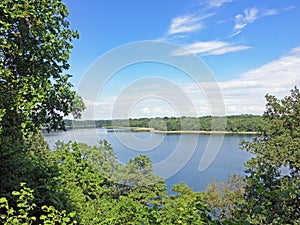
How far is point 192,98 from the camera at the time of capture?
17.6ft

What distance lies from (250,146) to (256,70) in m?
13.5

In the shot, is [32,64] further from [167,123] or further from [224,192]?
[224,192]

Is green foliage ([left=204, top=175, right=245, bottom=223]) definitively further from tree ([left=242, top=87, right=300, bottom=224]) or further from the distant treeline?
the distant treeline

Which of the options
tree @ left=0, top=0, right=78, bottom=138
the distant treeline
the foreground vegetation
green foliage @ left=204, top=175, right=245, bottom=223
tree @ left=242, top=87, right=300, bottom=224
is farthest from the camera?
green foliage @ left=204, top=175, right=245, bottom=223

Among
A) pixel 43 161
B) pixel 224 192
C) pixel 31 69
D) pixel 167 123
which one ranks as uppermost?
pixel 31 69

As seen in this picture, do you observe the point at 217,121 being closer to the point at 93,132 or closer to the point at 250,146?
the point at 93,132

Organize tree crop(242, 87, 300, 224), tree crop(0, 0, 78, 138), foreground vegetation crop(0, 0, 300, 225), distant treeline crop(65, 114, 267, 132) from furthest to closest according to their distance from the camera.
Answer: tree crop(242, 87, 300, 224)
distant treeline crop(65, 114, 267, 132)
tree crop(0, 0, 78, 138)
foreground vegetation crop(0, 0, 300, 225)

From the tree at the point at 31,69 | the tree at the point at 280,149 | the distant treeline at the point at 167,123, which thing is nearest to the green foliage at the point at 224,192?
the tree at the point at 280,149

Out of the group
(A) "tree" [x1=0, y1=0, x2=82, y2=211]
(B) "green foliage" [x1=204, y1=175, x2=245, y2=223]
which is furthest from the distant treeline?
(B) "green foliage" [x1=204, y1=175, x2=245, y2=223]

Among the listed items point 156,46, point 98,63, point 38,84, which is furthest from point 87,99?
point 38,84

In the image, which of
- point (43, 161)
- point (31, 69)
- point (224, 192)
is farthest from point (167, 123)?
point (224, 192)

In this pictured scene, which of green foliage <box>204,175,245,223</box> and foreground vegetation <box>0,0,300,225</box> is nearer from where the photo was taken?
foreground vegetation <box>0,0,300,225</box>

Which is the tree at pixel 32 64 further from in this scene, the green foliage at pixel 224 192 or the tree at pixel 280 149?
the green foliage at pixel 224 192

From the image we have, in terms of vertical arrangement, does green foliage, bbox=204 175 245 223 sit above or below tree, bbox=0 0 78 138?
below
